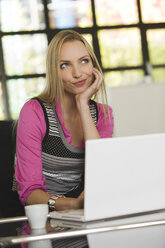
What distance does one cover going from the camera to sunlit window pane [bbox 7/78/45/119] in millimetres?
5426

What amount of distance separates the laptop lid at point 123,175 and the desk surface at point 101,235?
4 centimetres

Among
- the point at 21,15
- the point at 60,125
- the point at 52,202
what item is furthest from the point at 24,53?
the point at 52,202

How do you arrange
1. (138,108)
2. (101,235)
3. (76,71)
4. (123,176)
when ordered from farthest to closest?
(138,108) → (76,71) → (123,176) → (101,235)

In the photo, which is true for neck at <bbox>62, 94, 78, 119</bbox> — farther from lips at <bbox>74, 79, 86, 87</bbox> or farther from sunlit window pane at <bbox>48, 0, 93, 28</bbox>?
sunlit window pane at <bbox>48, 0, 93, 28</bbox>

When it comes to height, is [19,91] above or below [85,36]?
below

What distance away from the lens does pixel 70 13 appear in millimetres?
5738

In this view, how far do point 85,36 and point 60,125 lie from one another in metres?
4.05

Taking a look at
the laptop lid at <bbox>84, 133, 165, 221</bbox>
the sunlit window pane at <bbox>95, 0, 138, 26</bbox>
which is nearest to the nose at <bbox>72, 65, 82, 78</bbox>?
the laptop lid at <bbox>84, 133, 165, 221</bbox>

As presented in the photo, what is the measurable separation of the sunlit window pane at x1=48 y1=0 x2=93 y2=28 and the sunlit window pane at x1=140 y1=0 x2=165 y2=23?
0.73 meters

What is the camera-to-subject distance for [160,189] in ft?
3.67

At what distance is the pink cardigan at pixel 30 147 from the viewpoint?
1.59 m

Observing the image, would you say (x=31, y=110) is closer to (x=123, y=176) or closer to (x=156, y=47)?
(x=123, y=176)

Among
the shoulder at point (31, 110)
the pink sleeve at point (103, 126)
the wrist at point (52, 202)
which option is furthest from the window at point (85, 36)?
the wrist at point (52, 202)

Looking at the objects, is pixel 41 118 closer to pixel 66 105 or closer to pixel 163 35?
pixel 66 105
